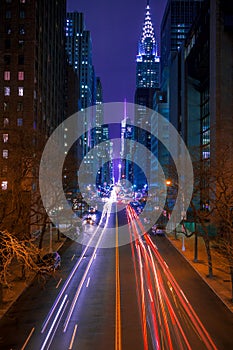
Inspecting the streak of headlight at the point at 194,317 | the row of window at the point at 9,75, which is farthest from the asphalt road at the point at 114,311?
the row of window at the point at 9,75

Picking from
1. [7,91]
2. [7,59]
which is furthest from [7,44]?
[7,91]

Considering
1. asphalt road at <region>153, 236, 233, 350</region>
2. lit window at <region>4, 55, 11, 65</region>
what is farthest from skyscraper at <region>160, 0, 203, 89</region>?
asphalt road at <region>153, 236, 233, 350</region>

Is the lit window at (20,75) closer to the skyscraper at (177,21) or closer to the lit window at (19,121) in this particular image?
the lit window at (19,121)

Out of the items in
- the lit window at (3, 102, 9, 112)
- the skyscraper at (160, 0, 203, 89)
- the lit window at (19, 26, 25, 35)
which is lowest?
the lit window at (3, 102, 9, 112)

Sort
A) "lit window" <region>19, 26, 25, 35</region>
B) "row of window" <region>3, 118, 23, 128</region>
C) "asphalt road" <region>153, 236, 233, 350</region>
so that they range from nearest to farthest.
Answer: "asphalt road" <region>153, 236, 233, 350</region>
"row of window" <region>3, 118, 23, 128</region>
"lit window" <region>19, 26, 25, 35</region>

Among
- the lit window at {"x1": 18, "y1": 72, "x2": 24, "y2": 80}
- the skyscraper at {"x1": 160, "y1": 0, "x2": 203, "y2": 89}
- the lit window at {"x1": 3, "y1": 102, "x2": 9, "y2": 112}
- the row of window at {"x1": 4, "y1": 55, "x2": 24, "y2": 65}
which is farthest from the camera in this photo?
the skyscraper at {"x1": 160, "y1": 0, "x2": 203, "y2": 89}

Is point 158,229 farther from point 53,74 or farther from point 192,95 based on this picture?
point 53,74

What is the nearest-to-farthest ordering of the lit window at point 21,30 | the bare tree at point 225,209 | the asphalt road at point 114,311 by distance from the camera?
the asphalt road at point 114,311
the bare tree at point 225,209
the lit window at point 21,30

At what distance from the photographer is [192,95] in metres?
67.8

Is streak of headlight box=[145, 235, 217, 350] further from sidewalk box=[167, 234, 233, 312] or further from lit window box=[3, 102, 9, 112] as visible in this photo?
lit window box=[3, 102, 9, 112]

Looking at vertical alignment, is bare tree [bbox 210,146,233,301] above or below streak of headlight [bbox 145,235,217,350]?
above

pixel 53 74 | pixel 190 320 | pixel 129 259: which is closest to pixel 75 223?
pixel 129 259

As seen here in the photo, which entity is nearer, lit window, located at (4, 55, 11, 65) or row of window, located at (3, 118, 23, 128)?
row of window, located at (3, 118, 23, 128)

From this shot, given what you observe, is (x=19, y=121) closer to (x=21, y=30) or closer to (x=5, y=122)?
(x=5, y=122)
